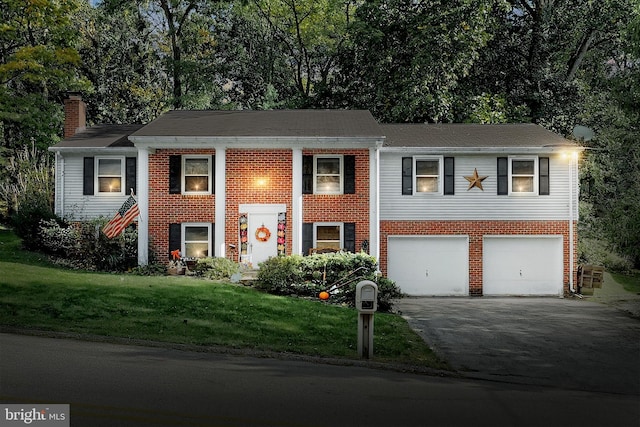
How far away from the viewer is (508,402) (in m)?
8.51

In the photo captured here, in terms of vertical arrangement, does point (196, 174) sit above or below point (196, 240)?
above

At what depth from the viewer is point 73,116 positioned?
88.6 ft

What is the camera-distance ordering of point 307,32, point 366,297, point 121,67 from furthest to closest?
point 121,67 < point 307,32 < point 366,297

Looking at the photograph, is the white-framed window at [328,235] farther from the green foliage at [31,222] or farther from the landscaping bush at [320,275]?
the green foliage at [31,222]

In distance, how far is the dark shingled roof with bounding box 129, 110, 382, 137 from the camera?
73.5 ft

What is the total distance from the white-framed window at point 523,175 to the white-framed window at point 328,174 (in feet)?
21.2

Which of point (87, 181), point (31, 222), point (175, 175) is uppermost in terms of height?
point (175, 175)

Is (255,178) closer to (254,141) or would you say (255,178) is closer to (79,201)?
(254,141)

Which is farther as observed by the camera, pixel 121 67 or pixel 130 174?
pixel 121 67

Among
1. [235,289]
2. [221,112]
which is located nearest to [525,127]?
[221,112]

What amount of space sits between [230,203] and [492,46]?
2012 centimetres

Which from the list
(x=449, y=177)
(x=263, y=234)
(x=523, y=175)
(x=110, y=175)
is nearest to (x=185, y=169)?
(x=110, y=175)

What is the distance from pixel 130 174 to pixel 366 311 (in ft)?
51.1

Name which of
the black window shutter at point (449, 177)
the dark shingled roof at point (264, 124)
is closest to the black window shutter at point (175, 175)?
the dark shingled roof at point (264, 124)
